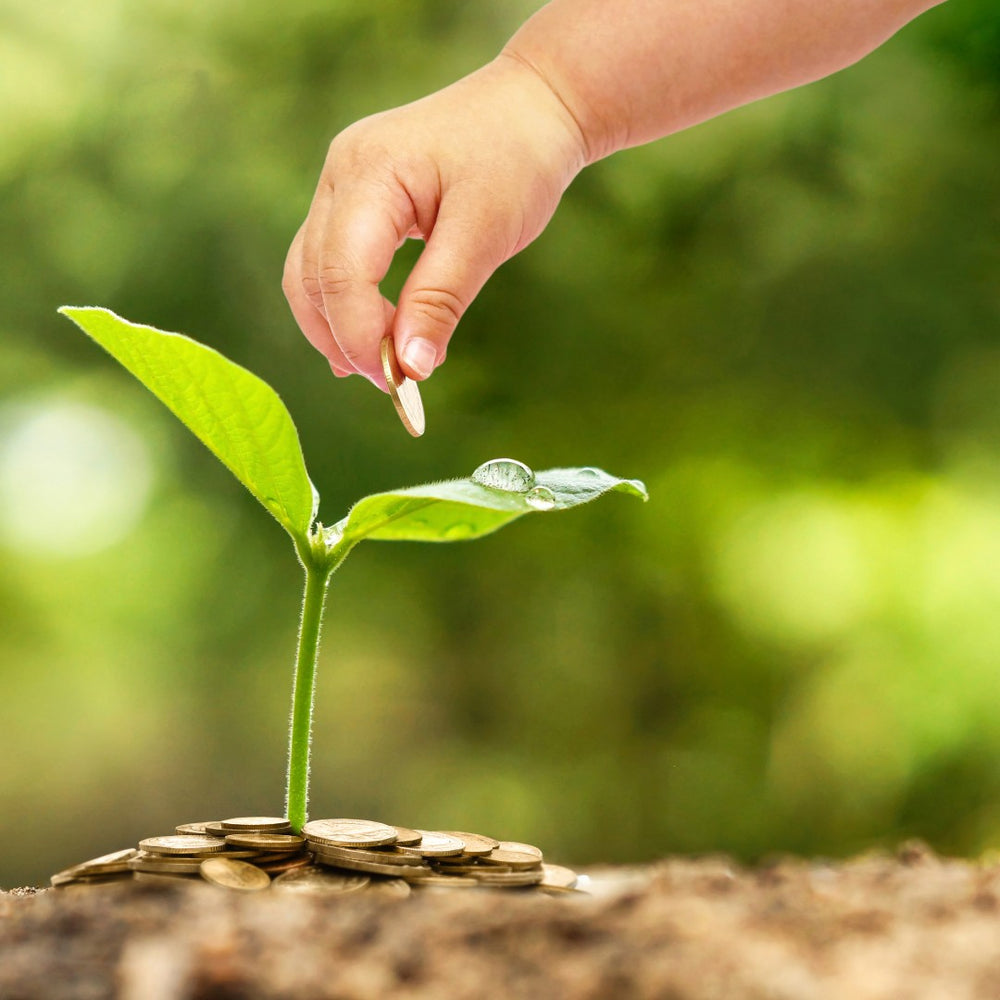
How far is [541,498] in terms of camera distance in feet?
2.42

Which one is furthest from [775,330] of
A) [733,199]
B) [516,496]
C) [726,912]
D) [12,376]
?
[726,912]

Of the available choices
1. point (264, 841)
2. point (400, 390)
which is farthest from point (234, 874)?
point (400, 390)

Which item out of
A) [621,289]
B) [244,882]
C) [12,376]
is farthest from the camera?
[621,289]

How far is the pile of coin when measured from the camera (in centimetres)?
70

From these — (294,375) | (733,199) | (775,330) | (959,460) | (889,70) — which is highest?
(889,70)

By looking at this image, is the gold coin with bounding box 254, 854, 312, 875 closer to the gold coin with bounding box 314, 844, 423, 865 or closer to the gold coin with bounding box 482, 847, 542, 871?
the gold coin with bounding box 314, 844, 423, 865

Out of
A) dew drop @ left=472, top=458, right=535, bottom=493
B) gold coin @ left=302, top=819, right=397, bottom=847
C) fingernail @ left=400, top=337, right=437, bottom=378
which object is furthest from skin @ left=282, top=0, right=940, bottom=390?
gold coin @ left=302, top=819, right=397, bottom=847

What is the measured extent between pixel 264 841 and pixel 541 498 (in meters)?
0.32

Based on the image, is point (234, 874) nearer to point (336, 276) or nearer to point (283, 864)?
point (283, 864)

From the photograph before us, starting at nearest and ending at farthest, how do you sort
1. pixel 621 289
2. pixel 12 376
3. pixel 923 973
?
1. pixel 923 973
2. pixel 12 376
3. pixel 621 289

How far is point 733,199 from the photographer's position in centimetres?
304

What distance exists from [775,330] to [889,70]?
84 centimetres

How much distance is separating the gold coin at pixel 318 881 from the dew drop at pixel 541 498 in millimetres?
279

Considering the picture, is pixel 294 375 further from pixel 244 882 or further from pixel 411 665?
pixel 244 882
